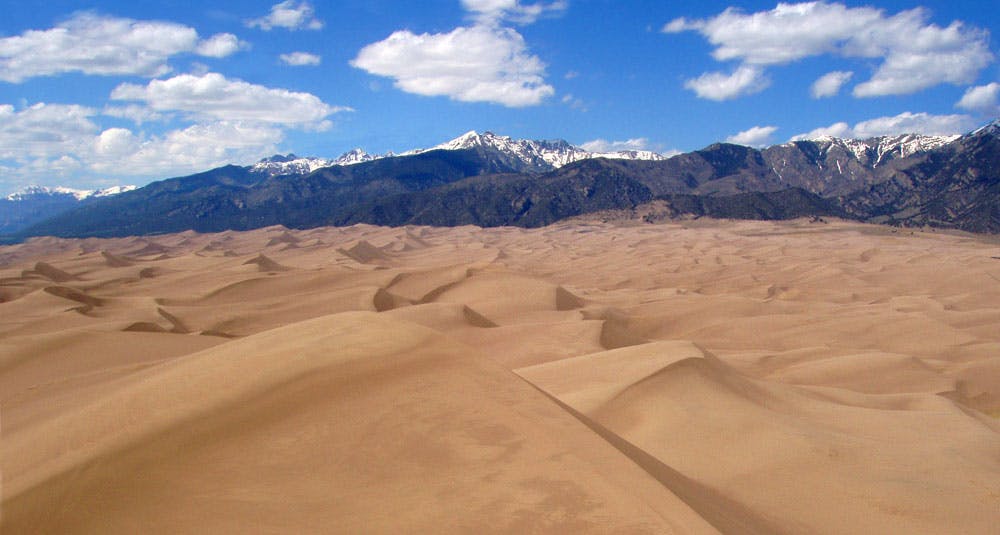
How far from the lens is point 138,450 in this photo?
20.0 feet

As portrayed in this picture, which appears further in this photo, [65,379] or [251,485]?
[65,379]

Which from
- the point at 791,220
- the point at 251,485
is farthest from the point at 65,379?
the point at 791,220

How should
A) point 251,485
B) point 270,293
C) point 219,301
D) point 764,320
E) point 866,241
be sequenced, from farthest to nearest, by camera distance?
point 866,241 → point 270,293 → point 219,301 → point 764,320 → point 251,485

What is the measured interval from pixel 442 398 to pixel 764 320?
76.8 feet

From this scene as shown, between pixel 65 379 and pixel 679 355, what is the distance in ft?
41.6

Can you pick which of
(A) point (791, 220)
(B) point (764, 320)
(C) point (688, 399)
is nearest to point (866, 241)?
(A) point (791, 220)

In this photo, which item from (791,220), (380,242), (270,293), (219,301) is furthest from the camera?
(791,220)

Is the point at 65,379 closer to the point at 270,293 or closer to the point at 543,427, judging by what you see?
the point at 543,427

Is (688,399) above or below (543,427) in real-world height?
below

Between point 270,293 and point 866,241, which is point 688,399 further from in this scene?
point 866,241

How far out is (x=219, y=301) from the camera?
2942cm

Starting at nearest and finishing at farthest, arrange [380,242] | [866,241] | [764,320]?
[764,320] → [866,241] → [380,242]

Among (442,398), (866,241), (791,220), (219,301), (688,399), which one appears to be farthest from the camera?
(791,220)

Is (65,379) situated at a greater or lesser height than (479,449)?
lesser
